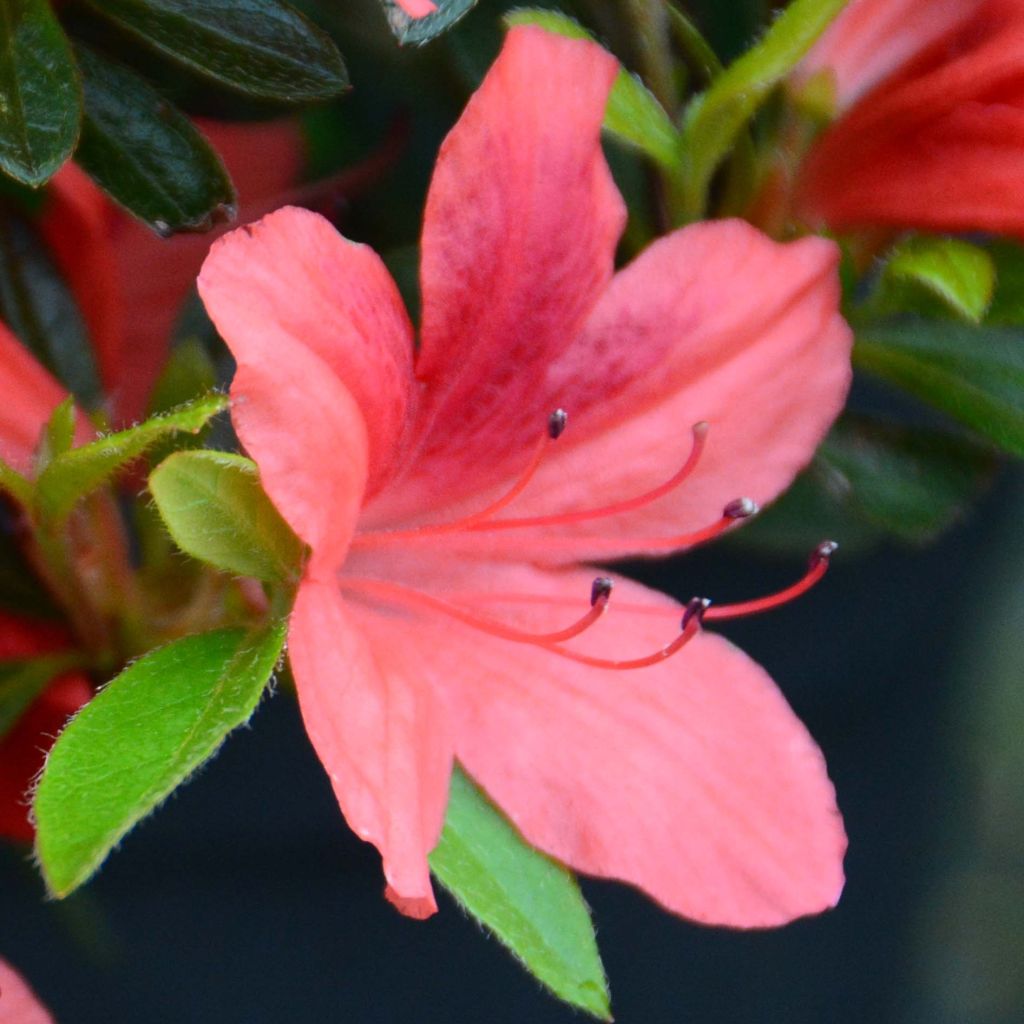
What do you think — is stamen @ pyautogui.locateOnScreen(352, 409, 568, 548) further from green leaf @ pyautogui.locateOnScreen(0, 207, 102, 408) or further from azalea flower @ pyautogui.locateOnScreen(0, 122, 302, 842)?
green leaf @ pyautogui.locateOnScreen(0, 207, 102, 408)

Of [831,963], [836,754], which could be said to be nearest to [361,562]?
[836,754]

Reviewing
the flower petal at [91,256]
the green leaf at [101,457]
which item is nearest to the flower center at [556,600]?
the green leaf at [101,457]

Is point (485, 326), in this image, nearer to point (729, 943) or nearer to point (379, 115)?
point (379, 115)

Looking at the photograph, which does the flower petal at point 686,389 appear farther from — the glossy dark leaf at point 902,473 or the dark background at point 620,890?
the dark background at point 620,890

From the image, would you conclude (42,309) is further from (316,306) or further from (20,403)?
(316,306)

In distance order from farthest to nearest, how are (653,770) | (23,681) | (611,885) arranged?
1. (611,885)
2. (23,681)
3. (653,770)

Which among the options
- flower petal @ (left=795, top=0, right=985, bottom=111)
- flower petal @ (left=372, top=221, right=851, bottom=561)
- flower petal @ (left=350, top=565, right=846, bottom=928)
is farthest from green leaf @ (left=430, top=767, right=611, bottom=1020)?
flower petal @ (left=795, top=0, right=985, bottom=111)

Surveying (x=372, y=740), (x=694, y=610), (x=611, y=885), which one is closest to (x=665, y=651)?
(x=694, y=610)
